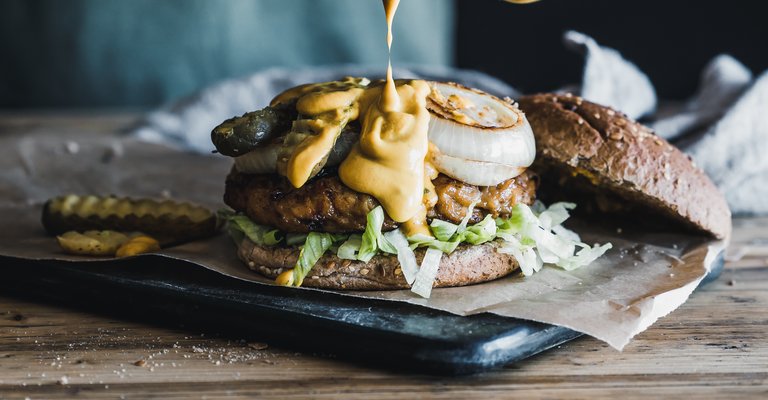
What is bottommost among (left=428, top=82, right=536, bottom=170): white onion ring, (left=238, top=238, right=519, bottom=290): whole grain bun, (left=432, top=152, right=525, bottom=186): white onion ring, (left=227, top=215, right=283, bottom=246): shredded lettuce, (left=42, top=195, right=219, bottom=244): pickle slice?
(left=42, top=195, right=219, bottom=244): pickle slice

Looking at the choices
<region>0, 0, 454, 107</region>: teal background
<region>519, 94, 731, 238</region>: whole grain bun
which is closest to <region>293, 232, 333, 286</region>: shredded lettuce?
<region>519, 94, 731, 238</region>: whole grain bun

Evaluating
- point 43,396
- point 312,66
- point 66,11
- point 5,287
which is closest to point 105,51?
point 66,11

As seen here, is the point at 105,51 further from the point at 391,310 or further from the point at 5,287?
the point at 391,310

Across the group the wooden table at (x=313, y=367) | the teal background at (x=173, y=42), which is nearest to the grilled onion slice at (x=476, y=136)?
the wooden table at (x=313, y=367)

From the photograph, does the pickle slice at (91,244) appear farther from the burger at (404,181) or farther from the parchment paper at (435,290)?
the burger at (404,181)

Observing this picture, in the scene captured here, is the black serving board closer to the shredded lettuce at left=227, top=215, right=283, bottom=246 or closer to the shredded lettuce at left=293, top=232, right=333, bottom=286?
the shredded lettuce at left=293, top=232, right=333, bottom=286

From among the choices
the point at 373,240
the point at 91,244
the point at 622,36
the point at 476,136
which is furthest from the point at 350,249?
the point at 622,36
